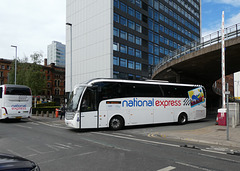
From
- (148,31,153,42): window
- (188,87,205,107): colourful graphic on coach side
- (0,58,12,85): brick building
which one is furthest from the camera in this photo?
(0,58,12,85): brick building

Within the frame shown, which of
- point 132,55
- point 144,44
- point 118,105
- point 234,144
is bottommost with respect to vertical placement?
point 234,144

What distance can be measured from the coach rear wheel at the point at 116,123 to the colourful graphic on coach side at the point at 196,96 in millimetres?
7072

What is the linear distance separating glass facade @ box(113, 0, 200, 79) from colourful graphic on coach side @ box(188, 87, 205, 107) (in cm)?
2377

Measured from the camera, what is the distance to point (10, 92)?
19234 mm

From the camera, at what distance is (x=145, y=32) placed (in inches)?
2026

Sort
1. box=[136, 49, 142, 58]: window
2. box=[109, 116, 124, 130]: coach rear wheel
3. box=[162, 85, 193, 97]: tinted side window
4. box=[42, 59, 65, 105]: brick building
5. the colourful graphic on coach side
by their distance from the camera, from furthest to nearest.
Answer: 1. box=[42, 59, 65, 105]: brick building
2. box=[136, 49, 142, 58]: window
3. the colourful graphic on coach side
4. box=[162, 85, 193, 97]: tinted side window
5. box=[109, 116, 124, 130]: coach rear wheel

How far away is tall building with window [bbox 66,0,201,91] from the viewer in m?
41.8

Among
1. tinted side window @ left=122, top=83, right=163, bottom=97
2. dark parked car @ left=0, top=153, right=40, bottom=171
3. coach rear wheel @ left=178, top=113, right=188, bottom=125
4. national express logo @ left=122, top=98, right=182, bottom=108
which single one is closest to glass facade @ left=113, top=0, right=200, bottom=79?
coach rear wheel @ left=178, top=113, right=188, bottom=125

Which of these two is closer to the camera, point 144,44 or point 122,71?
point 122,71

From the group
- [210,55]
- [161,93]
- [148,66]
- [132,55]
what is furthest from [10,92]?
[148,66]

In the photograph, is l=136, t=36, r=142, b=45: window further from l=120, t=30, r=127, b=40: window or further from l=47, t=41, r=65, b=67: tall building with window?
l=47, t=41, r=65, b=67: tall building with window

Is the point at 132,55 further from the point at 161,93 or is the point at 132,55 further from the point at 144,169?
the point at 144,169

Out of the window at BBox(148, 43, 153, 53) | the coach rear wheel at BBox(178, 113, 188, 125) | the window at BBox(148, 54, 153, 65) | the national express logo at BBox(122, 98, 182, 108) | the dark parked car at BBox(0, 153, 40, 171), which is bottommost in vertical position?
the coach rear wheel at BBox(178, 113, 188, 125)

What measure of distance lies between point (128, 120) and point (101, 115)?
2.17 meters
